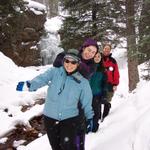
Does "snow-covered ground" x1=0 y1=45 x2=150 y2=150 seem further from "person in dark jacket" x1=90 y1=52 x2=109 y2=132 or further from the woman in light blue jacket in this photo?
the woman in light blue jacket

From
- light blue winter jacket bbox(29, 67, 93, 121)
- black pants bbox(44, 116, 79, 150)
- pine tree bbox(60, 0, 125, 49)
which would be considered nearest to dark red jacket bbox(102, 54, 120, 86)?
light blue winter jacket bbox(29, 67, 93, 121)

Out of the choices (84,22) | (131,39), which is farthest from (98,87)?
(84,22)

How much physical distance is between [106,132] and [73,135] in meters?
1.69

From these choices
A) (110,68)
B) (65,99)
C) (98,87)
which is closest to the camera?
(65,99)

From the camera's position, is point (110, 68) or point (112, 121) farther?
point (110, 68)

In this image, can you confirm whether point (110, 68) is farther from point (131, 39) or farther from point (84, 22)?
point (84, 22)

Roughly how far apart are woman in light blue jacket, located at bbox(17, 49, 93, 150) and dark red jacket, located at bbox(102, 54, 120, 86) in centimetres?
283

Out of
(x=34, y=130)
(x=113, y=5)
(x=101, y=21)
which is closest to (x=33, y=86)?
(x=34, y=130)

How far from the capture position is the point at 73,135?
5320mm

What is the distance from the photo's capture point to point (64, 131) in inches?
208

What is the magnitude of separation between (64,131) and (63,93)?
54 cm

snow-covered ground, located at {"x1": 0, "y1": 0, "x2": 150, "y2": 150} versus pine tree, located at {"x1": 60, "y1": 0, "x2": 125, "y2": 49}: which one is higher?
pine tree, located at {"x1": 60, "y1": 0, "x2": 125, "y2": 49}

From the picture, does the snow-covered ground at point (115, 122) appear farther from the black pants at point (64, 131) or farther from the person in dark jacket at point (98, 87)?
the black pants at point (64, 131)

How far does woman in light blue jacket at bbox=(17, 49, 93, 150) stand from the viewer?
17.2ft
